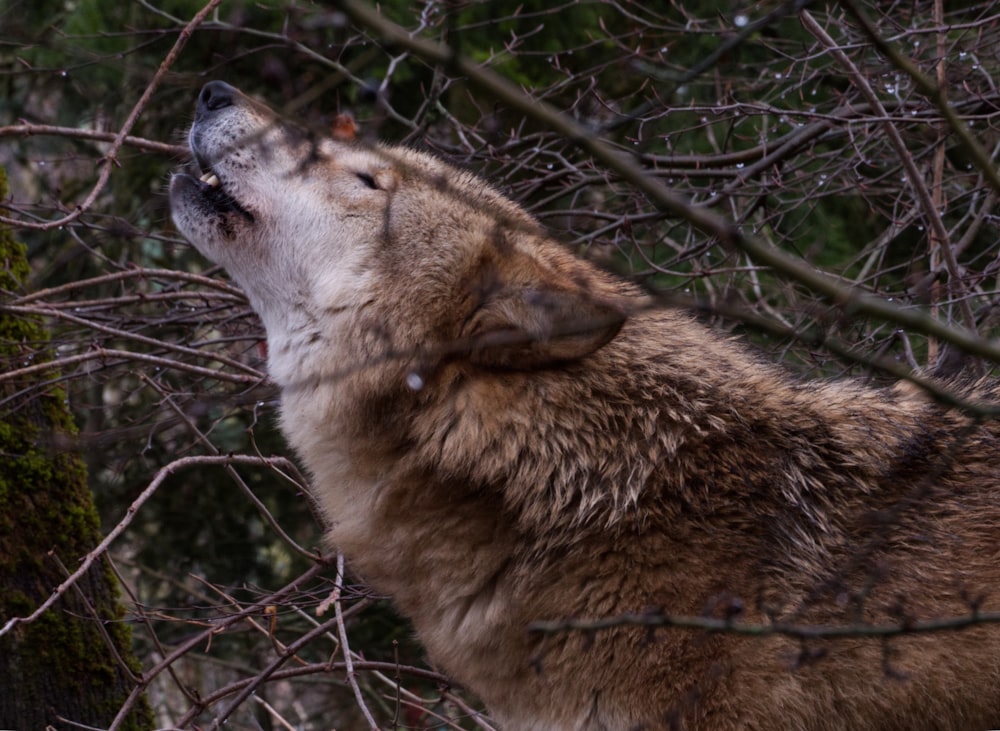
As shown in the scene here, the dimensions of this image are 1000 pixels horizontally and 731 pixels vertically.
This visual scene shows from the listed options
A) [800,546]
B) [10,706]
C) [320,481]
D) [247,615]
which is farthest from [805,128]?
[10,706]

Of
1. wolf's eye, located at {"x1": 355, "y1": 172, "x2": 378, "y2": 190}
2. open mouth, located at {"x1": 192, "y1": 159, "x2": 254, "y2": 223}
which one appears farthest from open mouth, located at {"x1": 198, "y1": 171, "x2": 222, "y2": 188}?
wolf's eye, located at {"x1": 355, "y1": 172, "x2": 378, "y2": 190}

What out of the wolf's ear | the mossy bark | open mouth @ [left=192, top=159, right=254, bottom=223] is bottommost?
the mossy bark

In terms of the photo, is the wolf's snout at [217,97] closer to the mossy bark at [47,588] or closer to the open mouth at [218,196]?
the open mouth at [218,196]

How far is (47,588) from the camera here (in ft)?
14.6

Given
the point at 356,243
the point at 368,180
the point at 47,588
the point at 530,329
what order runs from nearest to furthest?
1. the point at 530,329
2. the point at 356,243
3. the point at 368,180
4. the point at 47,588

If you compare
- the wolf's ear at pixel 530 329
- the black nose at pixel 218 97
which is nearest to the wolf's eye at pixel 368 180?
the black nose at pixel 218 97

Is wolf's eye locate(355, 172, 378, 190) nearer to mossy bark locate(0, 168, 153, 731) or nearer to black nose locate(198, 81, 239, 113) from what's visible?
black nose locate(198, 81, 239, 113)

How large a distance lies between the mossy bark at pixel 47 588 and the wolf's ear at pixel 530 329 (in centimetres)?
182

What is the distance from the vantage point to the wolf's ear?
325 cm

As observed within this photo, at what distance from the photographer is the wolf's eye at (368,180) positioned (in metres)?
4.04

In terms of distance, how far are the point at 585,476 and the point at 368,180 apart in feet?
4.62

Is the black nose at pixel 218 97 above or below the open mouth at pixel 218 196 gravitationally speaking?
above

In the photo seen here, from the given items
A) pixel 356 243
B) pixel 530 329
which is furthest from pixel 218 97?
pixel 530 329

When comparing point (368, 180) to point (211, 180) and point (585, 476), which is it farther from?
point (585, 476)
